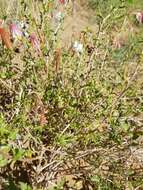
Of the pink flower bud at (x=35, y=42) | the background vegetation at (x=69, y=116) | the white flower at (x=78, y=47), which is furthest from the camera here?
the white flower at (x=78, y=47)

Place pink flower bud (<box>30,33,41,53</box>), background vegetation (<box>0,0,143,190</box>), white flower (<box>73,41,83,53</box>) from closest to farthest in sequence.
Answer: background vegetation (<box>0,0,143,190</box>) < pink flower bud (<box>30,33,41,53</box>) < white flower (<box>73,41,83,53</box>)

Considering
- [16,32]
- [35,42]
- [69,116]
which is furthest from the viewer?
[16,32]

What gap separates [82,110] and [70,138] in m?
0.28

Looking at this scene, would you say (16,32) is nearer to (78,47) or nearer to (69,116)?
(78,47)

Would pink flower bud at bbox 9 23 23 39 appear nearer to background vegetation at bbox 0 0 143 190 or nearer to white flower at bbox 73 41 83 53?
background vegetation at bbox 0 0 143 190

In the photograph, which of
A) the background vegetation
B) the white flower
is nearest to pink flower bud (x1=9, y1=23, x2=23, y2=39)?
the background vegetation

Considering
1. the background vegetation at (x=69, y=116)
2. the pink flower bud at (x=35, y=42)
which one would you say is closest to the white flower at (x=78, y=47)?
the background vegetation at (x=69, y=116)

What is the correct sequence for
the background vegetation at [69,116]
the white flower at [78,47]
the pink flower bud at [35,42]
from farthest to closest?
the white flower at [78,47]
the pink flower bud at [35,42]
the background vegetation at [69,116]

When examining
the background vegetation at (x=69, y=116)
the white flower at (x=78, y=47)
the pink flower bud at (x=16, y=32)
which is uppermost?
the pink flower bud at (x=16, y=32)

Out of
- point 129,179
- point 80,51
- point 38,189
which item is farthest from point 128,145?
point 80,51

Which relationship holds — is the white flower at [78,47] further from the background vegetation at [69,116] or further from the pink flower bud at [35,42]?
the pink flower bud at [35,42]

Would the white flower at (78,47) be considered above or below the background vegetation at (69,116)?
above

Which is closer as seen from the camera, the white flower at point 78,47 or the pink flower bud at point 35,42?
the pink flower bud at point 35,42

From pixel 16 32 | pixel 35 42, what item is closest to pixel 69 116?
pixel 35 42
